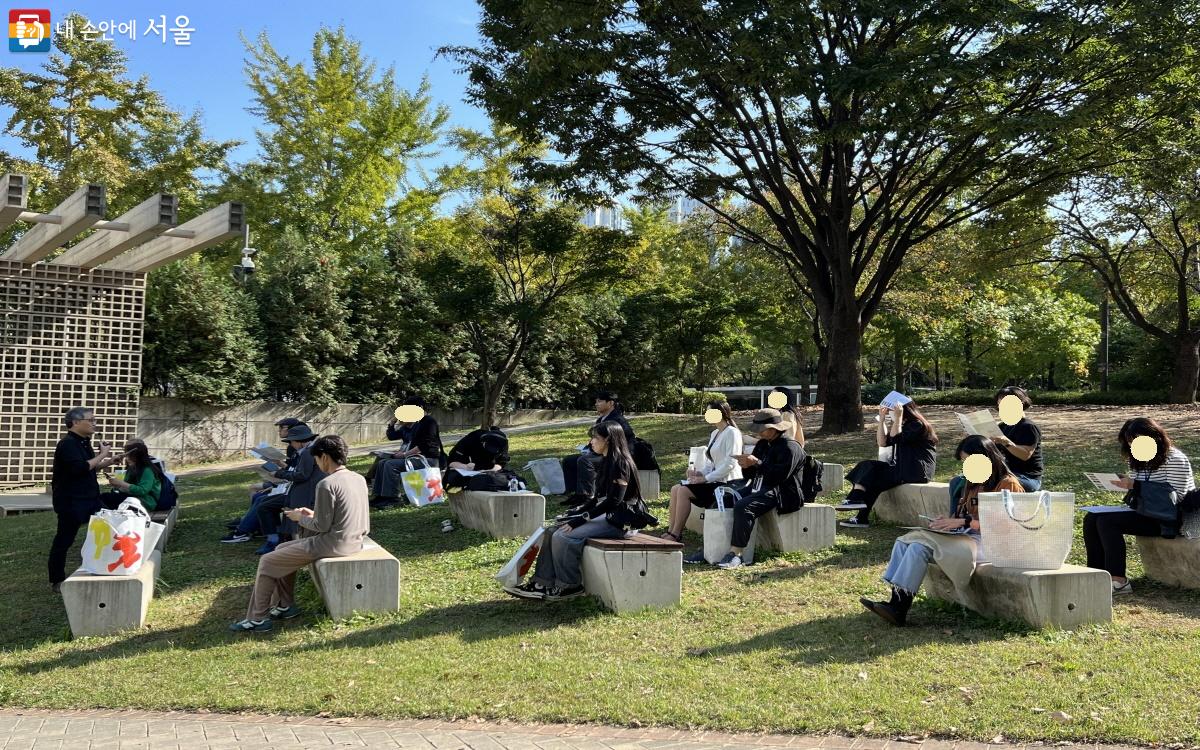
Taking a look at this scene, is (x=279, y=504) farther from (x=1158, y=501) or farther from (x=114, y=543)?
(x=1158, y=501)

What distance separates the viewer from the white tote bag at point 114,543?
7.15 meters

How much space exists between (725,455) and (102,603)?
18.4 ft

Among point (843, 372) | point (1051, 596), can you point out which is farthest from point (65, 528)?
point (843, 372)

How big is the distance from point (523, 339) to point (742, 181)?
6360mm

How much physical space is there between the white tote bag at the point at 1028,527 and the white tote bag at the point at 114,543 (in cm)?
638

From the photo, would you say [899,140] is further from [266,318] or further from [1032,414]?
[266,318]

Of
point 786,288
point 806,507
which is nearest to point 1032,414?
point 786,288

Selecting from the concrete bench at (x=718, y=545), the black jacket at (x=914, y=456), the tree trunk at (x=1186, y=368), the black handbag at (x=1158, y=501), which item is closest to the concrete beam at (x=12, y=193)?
the concrete bench at (x=718, y=545)

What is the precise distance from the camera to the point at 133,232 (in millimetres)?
13438

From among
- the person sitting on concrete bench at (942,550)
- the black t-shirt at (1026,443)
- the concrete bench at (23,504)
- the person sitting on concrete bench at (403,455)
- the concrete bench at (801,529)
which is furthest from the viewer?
the concrete bench at (23,504)

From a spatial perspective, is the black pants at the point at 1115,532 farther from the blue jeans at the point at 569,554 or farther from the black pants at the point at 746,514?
the blue jeans at the point at 569,554

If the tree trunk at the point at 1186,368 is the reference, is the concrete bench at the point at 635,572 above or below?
below

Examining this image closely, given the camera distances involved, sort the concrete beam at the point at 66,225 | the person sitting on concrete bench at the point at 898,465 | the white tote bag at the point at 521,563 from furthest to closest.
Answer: the concrete beam at the point at 66,225
the person sitting on concrete bench at the point at 898,465
the white tote bag at the point at 521,563

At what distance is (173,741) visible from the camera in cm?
492
